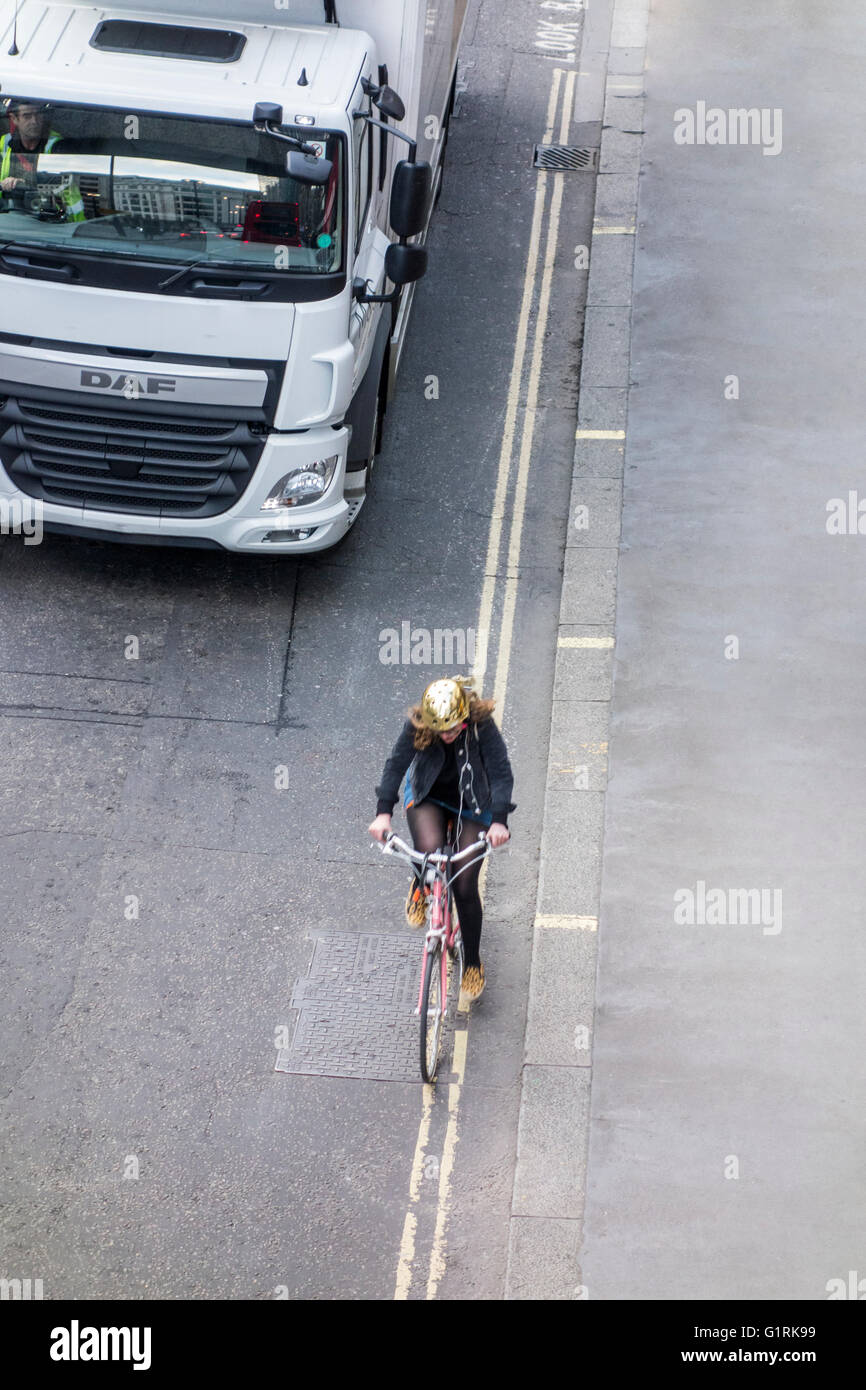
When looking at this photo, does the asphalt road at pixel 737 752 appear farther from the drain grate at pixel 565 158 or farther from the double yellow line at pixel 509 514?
the double yellow line at pixel 509 514

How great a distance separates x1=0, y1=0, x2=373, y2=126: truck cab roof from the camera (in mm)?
9195

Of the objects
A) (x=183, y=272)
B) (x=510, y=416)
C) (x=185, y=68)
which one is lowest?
(x=510, y=416)

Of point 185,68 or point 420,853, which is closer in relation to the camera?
point 420,853

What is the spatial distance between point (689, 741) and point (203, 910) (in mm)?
3186

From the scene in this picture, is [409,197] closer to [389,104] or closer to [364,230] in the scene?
[389,104]

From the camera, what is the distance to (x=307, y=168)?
917 centimetres

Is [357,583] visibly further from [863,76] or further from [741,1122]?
[863,76]

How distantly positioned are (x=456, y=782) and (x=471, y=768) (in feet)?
0.47

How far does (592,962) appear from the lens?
335 inches

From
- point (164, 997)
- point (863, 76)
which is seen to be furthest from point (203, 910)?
point (863, 76)

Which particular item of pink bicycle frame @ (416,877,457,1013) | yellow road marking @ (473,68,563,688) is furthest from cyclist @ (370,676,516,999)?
yellow road marking @ (473,68,563,688)

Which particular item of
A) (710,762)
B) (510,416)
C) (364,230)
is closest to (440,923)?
(710,762)

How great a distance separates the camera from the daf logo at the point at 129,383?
963 centimetres

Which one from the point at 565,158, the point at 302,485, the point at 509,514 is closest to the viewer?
the point at 302,485
